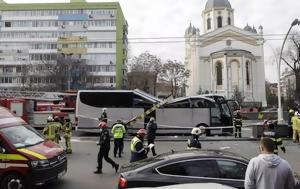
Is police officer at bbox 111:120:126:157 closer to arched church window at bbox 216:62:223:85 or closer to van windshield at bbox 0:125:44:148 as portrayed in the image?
van windshield at bbox 0:125:44:148

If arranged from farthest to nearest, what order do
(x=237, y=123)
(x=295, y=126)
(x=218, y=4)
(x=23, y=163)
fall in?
(x=218, y=4)
(x=237, y=123)
(x=295, y=126)
(x=23, y=163)

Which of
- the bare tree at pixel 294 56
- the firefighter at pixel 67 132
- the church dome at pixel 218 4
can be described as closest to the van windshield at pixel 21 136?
the firefighter at pixel 67 132

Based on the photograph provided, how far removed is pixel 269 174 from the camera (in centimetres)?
557

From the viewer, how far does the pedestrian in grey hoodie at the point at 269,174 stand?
18.2 feet

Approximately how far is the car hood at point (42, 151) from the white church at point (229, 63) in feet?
248

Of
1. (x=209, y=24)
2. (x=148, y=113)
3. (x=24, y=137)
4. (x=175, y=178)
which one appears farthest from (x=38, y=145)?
(x=209, y=24)

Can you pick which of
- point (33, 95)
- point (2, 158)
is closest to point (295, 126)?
point (2, 158)

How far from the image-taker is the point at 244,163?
749 centimetres

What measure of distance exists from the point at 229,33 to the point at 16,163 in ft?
282

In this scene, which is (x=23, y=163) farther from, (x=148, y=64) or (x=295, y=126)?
(x=148, y=64)

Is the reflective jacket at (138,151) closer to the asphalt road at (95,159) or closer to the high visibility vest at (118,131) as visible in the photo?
the asphalt road at (95,159)

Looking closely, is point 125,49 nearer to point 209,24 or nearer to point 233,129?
point 209,24

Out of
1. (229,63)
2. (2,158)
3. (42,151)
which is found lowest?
(2,158)

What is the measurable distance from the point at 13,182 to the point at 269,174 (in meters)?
6.82
